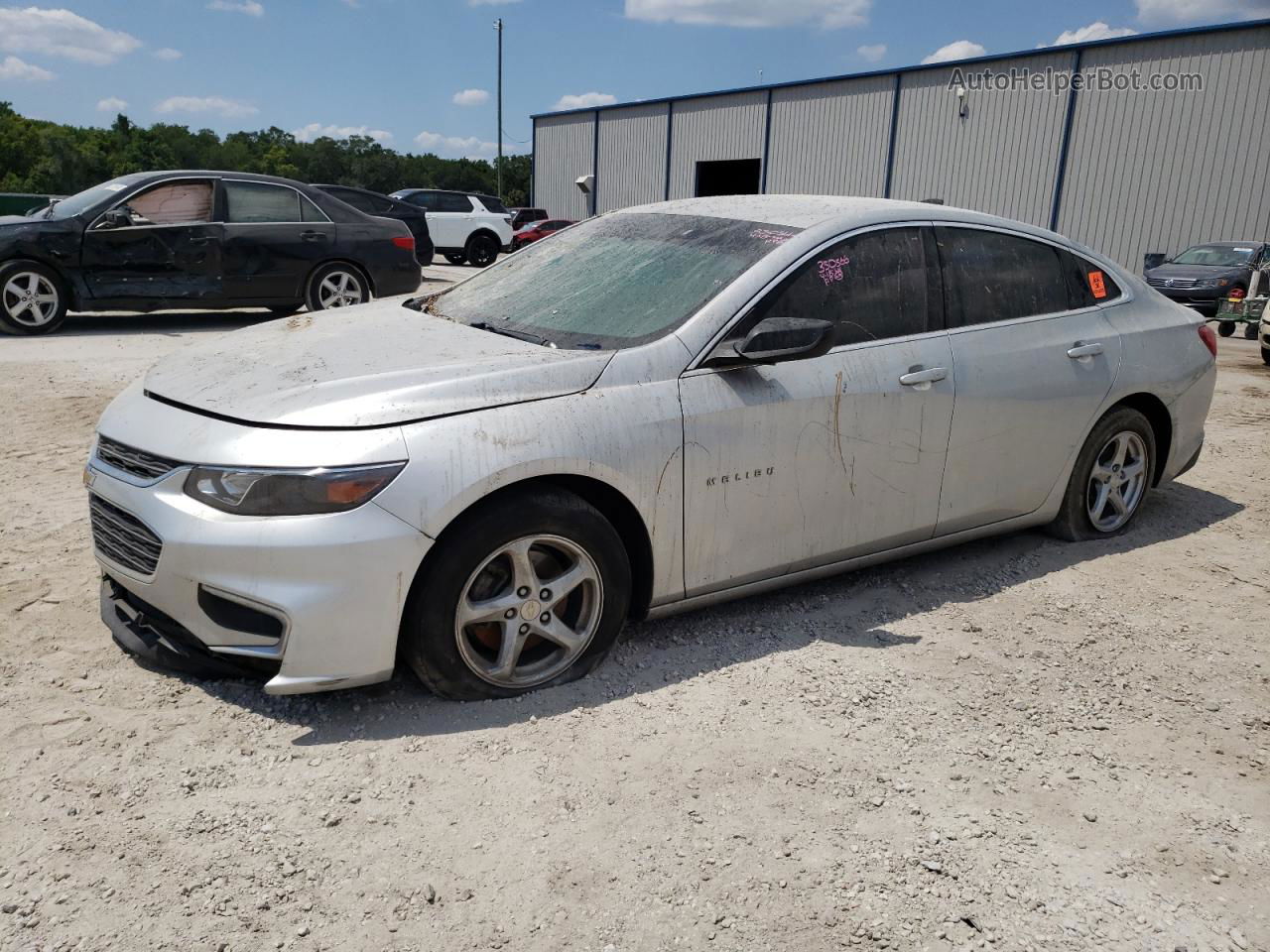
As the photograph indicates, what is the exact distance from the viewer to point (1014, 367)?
13.8ft

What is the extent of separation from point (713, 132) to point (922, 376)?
97.9 feet

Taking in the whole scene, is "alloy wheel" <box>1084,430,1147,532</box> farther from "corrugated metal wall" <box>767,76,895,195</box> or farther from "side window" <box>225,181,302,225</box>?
"corrugated metal wall" <box>767,76,895,195</box>

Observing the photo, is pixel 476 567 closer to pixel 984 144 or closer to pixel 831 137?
pixel 984 144

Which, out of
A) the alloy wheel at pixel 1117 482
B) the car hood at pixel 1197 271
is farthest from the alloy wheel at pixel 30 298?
the car hood at pixel 1197 271

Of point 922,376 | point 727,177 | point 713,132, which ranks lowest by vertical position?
point 922,376

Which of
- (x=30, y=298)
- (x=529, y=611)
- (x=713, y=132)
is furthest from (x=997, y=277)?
(x=713, y=132)

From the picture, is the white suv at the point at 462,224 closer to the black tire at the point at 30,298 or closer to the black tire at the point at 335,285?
the black tire at the point at 335,285

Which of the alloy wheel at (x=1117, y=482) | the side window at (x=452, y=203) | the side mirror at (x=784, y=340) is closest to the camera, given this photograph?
the side mirror at (x=784, y=340)

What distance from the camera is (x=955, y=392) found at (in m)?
4.00

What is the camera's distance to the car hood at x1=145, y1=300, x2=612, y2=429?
116 inches

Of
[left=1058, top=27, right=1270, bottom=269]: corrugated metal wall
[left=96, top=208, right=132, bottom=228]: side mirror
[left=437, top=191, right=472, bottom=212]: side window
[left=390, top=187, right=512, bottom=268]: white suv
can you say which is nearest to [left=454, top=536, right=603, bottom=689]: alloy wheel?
[left=96, top=208, right=132, bottom=228]: side mirror

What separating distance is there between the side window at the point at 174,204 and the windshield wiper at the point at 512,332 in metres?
7.66

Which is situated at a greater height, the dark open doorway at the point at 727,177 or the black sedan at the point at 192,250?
the dark open doorway at the point at 727,177

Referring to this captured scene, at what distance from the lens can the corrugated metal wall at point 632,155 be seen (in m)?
33.6
